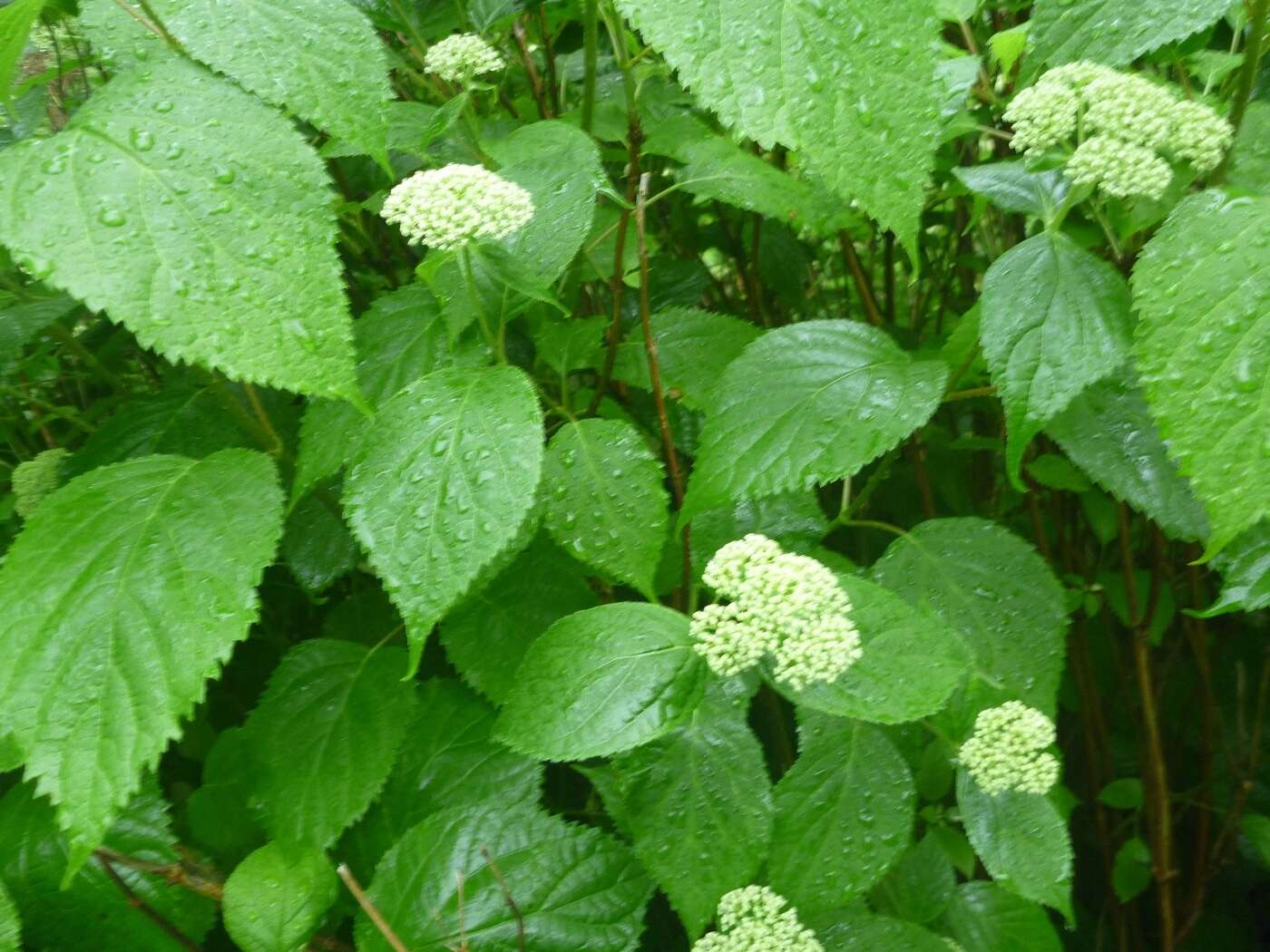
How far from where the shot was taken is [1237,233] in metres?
0.76

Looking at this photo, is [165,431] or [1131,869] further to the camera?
[1131,869]

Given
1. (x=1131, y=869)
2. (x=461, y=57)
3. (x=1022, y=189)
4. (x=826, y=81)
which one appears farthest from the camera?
(x=1131, y=869)

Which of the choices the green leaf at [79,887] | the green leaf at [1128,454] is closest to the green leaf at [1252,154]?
the green leaf at [1128,454]

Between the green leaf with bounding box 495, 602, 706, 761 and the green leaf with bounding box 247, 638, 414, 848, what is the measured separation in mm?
226

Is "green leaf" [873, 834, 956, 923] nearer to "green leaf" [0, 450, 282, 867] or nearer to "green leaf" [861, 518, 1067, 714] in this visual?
"green leaf" [861, 518, 1067, 714]

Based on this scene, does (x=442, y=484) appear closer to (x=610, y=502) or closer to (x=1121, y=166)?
(x=610, y=502)

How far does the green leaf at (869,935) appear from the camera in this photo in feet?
2.85

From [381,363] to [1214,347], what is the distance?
0.70 meters

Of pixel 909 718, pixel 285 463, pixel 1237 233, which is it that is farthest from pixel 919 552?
pixel 285 463

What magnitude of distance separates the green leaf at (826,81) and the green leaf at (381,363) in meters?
0.34

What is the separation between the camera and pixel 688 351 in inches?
42.3

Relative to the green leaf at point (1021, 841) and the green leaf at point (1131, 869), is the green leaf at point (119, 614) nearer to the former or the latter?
the green leaf at point (1021, 841)

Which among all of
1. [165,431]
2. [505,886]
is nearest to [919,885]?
[505,886]

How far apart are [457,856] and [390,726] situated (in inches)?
6.1
